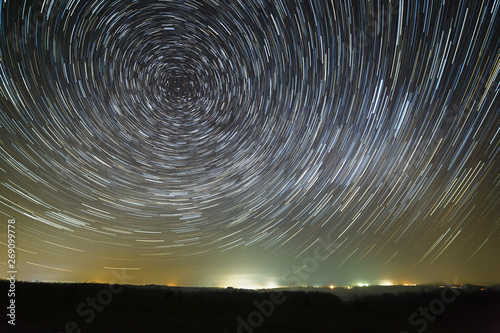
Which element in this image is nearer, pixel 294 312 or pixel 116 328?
pixel 116 328

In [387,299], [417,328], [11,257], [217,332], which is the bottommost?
[387,299]

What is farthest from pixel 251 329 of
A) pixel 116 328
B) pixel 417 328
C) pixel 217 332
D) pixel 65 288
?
pixel 65 288

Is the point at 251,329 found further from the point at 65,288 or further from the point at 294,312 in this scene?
the point at 65,288

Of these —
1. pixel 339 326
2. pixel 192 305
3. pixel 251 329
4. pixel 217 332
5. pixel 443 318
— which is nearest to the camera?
pixel 217 332

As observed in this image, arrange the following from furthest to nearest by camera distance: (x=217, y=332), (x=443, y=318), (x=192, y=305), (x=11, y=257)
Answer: (x=192, y=305)
(x=443, y=318)
(x=11, y=257)
(x=217, y=332)

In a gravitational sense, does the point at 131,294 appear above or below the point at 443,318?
below

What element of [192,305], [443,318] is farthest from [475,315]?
[192,305]
